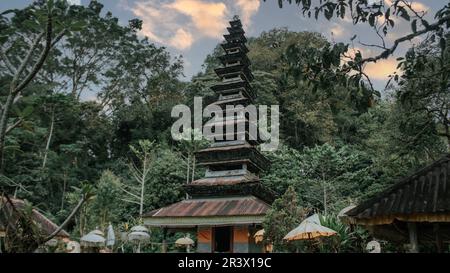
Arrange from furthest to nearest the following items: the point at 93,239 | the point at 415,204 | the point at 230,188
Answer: the point at 230,188 < the point at 93,239 < the point at 415,204

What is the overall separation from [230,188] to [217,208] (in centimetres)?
150

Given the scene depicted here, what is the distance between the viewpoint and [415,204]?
6.33 meters

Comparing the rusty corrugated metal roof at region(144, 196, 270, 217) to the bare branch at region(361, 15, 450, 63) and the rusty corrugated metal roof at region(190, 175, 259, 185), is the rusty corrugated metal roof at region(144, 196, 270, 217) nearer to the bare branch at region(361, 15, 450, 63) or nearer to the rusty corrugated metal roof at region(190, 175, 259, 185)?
the rusty corrugated metal roof at region(190, 175, 259, 185)

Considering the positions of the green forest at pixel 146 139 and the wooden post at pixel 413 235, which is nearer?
the wooden post at pixel 413 235

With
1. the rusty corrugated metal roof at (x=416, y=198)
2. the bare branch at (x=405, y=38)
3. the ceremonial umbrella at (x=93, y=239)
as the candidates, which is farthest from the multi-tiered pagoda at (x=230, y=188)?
the bare branch at (x=405, y=38)

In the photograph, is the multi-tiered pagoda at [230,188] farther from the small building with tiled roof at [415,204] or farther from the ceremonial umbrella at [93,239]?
the small building with tiled roof at [415,204]

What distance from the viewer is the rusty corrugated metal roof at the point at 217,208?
16.9 m

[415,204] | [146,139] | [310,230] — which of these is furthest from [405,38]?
[146,139]

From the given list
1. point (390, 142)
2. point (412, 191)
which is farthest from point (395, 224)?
point (390, 142)

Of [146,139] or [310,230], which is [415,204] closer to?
[310,230]

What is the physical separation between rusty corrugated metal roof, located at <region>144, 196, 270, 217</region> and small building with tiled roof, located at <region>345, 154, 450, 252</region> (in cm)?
961

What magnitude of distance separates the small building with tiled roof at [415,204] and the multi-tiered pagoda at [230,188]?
31.4 ft

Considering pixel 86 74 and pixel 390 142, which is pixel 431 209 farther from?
pixel 86 74

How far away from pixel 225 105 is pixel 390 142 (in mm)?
8478
